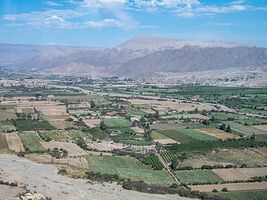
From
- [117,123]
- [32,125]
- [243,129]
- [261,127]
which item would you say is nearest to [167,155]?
[243,129]

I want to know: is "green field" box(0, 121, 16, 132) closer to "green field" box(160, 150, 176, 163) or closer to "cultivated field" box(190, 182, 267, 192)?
"green field" box(160, 150, 176, 163)

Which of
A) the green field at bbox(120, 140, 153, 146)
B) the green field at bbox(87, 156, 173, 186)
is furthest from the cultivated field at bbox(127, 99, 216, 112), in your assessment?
the green field at bbox(87, 156, 173, 186)

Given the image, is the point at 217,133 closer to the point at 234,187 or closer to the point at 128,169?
the point at 128,169

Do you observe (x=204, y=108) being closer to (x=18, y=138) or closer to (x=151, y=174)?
(x=18, y=138)

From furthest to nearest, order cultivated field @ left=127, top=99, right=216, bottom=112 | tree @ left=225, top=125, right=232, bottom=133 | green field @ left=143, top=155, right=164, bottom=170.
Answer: cultivated field @ left=127, top=99, right=216, bottom=112
tree @ left=225, top=125, right=232, bottom=133
green field @ left=143, top=155, right=164, bottom=170

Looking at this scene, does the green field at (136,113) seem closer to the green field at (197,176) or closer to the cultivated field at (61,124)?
the cultivated field at (61,124)
